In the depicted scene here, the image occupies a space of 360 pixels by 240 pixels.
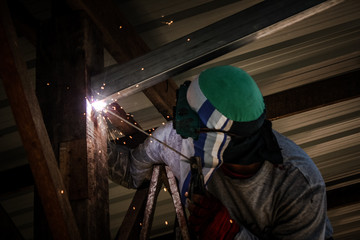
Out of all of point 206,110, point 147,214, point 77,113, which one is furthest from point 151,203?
point 206,110

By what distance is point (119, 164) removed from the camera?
2885 mm

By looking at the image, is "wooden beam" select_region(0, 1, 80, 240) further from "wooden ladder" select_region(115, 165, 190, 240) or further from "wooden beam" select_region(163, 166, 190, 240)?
"wooden beam" select_region(163, 166, 190, 240)

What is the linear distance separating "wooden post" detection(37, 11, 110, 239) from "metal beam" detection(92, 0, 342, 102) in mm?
160

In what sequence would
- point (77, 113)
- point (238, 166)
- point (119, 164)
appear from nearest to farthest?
1. point (77, 113)
2. point (238, 166)
3. point (119, 164)

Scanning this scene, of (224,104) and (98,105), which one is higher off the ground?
(98,105)

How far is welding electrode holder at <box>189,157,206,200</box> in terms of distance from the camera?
6.88ft

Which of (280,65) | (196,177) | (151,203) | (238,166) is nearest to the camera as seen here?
(196,177)

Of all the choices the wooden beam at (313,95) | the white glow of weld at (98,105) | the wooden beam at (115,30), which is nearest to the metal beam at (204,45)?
the white glow of weld at (98,105)

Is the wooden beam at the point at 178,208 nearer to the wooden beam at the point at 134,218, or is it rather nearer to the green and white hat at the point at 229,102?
the wooden beam at the point at 134,218

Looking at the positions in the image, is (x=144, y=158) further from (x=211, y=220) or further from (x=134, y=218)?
(x=211, y=220)

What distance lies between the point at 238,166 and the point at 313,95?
5.57 ft

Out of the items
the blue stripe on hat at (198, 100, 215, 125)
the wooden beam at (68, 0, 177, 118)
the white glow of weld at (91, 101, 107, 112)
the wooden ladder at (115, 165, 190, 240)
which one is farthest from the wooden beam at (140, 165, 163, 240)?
the blue stripe on hat at (198, 100, 215, 125)

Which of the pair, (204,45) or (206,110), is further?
(204,45)

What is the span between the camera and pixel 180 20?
299cm
